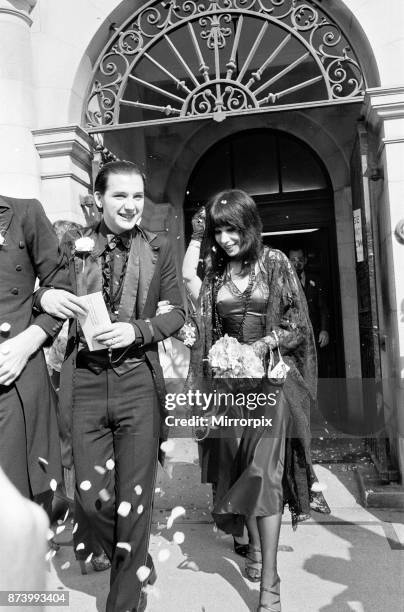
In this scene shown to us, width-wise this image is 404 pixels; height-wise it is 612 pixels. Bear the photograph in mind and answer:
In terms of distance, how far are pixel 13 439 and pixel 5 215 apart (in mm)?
803

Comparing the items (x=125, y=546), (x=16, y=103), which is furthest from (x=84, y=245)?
(x=16, y=103)

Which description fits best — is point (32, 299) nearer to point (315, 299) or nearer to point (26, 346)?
point (26, 346)

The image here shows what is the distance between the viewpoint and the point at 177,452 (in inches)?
191

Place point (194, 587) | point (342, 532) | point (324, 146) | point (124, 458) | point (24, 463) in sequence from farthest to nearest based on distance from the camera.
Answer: point (324, 146), point (342, 532), point (194, 587), point (124, 458), point (24, 463)

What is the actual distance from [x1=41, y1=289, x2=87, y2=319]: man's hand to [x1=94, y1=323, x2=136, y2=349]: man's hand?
0.13 meters

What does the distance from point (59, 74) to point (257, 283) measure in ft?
9.71

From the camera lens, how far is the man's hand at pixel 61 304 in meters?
2.21

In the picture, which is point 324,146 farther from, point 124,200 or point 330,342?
point 124,200

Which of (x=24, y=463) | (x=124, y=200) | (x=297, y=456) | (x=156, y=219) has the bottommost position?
(x=297, y=456)

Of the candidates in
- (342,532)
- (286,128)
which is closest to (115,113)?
(286,128)

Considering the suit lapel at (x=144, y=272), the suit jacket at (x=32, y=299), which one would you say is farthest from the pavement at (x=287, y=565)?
the suit lapel at (x=144, y=272)

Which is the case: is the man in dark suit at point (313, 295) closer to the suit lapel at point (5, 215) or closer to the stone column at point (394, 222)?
the stone column at point (394, 222)

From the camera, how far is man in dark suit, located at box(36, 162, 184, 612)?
2.45 meters

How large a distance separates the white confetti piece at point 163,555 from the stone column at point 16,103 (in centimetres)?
287
